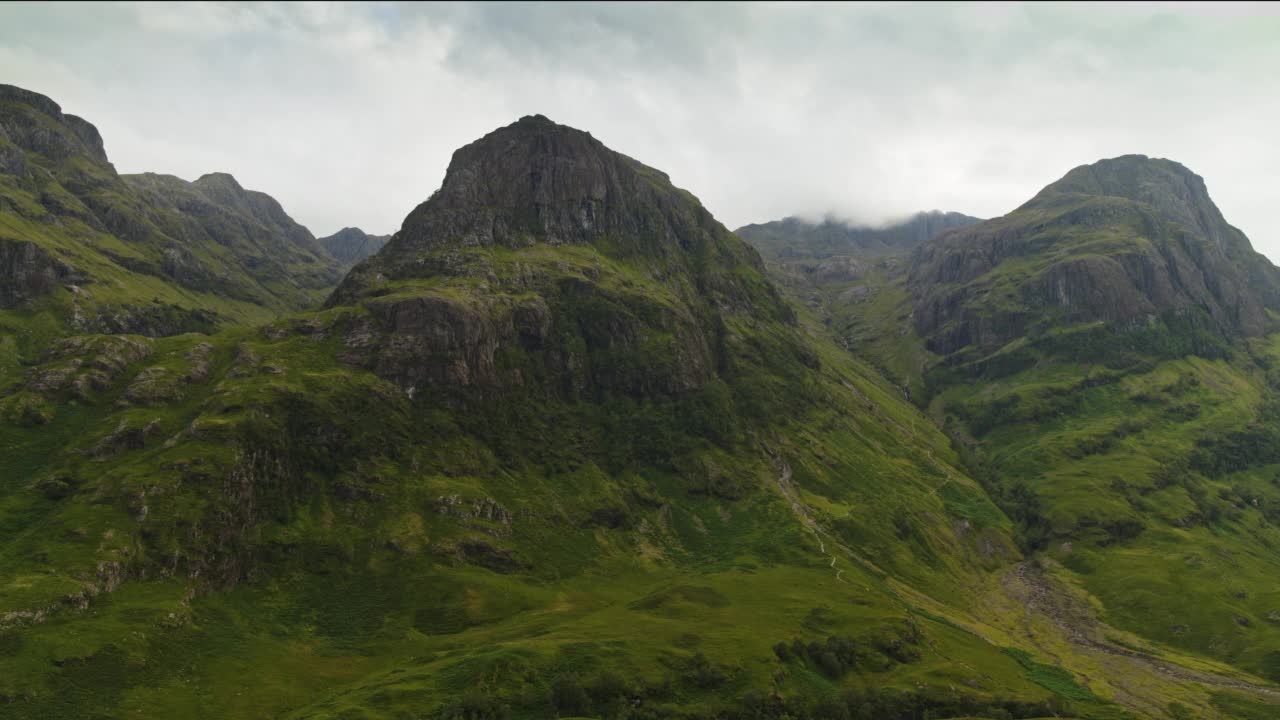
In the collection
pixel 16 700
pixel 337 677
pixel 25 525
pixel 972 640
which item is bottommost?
pixel 972 640

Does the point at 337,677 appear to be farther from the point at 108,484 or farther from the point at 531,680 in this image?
the point at 108,484

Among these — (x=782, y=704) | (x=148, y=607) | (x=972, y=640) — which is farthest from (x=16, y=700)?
(x=972, y=640)

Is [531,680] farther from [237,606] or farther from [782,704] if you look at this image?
[237,606]

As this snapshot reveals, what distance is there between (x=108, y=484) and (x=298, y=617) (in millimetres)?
58542

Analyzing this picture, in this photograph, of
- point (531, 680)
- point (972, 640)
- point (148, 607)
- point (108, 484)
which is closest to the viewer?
point (531, 680)

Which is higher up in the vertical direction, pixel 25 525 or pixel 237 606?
pixel 25 525

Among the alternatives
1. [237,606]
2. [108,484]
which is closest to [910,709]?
[237,606]

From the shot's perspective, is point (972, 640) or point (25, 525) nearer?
point (25, 525)

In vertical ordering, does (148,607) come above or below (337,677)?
above

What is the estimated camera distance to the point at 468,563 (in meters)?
199

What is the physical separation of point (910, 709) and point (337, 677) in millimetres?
123809

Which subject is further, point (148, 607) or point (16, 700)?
point (148, 607)

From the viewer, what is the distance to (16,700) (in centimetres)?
10962

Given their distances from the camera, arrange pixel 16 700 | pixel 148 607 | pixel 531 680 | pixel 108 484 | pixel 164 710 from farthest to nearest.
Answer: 1. pixel 108 484
2. pixel 148 607
3. pixel 531 680
4. pixel 164 710
5. pixel 16 700
